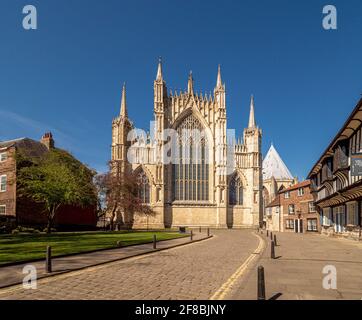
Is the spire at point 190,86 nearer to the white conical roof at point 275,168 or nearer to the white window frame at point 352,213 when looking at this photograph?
the white window frame at point 352,213

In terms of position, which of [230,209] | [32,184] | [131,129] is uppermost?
[131,129]

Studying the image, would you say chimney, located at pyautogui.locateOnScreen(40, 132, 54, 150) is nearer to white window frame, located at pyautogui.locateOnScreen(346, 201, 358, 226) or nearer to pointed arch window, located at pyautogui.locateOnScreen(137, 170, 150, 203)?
pointed arch window, located at pyautogui.locateOnScreen(137, 170, 150, 203)

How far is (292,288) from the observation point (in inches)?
361

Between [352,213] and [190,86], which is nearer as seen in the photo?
[352,213]

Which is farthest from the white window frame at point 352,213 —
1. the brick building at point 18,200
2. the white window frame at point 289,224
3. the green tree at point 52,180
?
the brick building at point 18,200

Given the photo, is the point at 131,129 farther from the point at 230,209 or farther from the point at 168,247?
the point at 168,247

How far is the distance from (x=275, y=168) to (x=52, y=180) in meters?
80.2

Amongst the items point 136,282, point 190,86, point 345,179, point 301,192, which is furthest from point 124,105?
point 136,282

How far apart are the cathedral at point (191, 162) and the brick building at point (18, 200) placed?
12.9 meters

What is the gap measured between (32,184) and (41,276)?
26.8m

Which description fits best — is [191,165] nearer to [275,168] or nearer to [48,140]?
[48,140]

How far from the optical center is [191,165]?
203ft

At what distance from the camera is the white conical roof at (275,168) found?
101 metres

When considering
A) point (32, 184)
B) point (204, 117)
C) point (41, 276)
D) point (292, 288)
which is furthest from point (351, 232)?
point (204, 117)
